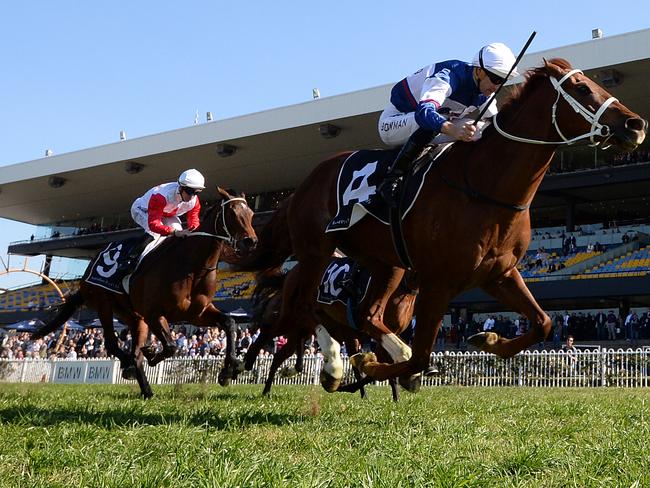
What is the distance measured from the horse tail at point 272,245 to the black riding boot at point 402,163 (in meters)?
2.41

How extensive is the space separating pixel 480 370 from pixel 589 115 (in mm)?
15042

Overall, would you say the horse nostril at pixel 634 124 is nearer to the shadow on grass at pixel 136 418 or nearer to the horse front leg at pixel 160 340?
the shadow on grass at pixel 136 418

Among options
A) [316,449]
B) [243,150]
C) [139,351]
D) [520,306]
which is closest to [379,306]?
[520,306]

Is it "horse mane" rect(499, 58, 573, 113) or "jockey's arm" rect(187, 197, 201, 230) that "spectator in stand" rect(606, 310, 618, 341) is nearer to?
"jockey's arm" rect(187, 197, 201, 230)

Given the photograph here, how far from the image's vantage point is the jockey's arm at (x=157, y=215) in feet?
31.4

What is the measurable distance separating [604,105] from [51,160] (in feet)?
130

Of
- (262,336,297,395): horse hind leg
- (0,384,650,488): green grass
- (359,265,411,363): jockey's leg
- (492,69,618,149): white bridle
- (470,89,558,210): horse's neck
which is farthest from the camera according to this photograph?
(262,336,297,395): horse hind leg

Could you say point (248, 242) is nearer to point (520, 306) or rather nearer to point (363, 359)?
point (363, 359)

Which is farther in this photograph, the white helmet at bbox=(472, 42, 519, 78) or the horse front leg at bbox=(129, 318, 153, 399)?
the horse front leg at bbox=(129, 318, 153, 399)

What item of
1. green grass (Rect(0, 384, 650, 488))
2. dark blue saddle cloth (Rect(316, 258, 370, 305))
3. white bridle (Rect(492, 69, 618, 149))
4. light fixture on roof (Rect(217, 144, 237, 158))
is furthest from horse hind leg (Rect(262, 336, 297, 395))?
light fixture on roof (Rect(217, 144, 237, 158))

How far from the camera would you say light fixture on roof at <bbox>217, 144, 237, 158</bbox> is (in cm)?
3469

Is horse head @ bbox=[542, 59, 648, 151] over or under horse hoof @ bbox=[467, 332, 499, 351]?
over

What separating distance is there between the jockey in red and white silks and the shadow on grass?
13.3 feet

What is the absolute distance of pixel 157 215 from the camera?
382 inches
